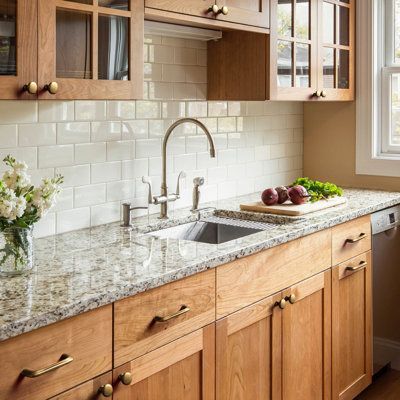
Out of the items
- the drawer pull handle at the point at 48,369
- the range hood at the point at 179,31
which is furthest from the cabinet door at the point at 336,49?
the drawer pull handle at the point at 48,369

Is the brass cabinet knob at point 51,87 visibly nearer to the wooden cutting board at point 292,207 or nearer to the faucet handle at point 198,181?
the faucet handle at point 198,181

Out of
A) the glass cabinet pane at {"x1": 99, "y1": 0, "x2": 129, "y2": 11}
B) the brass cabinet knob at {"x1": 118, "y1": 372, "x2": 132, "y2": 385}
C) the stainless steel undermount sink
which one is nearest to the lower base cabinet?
the stainless steel undermount sink

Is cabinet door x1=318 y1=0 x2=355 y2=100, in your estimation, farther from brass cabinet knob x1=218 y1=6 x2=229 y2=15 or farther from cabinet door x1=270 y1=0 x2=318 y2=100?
brass cabinet knob x1=218 y1=6 x2=229 y2=15

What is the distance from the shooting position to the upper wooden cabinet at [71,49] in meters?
1.99

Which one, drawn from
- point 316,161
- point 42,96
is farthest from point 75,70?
point 316,161

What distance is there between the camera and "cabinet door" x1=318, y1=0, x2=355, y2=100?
3.56 m

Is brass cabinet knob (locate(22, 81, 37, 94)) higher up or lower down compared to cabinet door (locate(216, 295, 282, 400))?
higher up

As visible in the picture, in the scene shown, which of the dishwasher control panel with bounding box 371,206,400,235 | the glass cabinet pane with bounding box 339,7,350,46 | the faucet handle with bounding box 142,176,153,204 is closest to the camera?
the faucet handle with bounding box 142,176,153,204

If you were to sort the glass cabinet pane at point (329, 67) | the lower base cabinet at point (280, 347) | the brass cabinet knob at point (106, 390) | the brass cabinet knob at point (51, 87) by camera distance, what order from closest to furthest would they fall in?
the brass cabinet knob at point (106, 390) → the brass cabinet knob at point (51, 87) → the lower base cabinet at point (280, 347) → the glass cabinet pane at point (329, 67)

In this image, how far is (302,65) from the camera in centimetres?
342

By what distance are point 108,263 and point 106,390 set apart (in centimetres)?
45

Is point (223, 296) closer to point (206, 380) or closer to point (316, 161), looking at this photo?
point (206, 380)

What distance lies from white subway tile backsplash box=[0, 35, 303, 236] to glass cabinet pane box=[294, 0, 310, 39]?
1.55ft

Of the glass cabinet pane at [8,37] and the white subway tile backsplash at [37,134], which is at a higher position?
the glass cabinet pane at [8,37]
